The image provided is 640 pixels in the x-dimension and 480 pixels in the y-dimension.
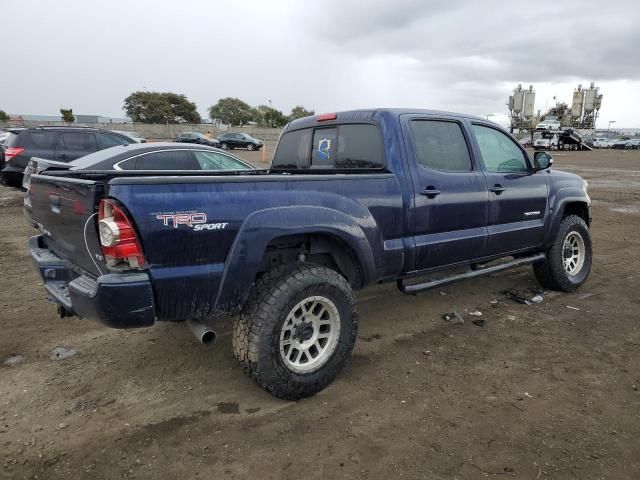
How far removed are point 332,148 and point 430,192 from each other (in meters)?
0.98

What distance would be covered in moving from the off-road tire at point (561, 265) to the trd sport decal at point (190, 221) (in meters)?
3.92

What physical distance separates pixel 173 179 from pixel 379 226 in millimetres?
1535

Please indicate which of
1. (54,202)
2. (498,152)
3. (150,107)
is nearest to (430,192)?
(498,152)

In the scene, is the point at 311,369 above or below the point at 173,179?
below

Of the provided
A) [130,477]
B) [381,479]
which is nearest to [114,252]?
→ [130,477]

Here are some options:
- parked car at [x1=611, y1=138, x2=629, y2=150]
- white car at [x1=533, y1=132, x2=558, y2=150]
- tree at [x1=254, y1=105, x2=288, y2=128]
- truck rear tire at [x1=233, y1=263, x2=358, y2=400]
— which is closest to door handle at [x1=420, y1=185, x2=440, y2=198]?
truck rear tire at [x1=233, y1=263, x2=358, y2=400]

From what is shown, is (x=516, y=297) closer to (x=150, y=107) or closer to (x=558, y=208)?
(x=558, y=208)

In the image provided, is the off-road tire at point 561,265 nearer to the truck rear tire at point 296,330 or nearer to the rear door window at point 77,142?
the truck rear tire at point 296,330

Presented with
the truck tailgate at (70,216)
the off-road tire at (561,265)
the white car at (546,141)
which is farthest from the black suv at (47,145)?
the white car at (546,141)

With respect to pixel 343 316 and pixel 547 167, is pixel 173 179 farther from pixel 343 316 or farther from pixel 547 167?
pixel 547 167

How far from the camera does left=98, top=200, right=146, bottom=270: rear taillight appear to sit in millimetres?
2418

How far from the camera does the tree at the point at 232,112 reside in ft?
302

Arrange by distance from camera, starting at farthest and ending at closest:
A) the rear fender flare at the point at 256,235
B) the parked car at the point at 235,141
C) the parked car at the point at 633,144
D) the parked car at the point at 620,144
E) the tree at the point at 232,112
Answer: the tree at the point at 232,112, the parked car at the point at 620,144, the parked car at the point at 633,144, the parked car at the point at 235,141, the rear fender flare at the point at 256,235

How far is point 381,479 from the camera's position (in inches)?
94.3
